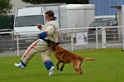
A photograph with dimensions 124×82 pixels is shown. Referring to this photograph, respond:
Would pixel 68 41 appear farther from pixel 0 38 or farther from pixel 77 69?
pixel 77 69

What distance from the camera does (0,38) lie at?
27375 millimetres

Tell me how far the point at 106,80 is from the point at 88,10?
31.8m

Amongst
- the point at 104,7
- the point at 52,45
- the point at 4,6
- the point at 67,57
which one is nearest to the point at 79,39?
the point at 67,57

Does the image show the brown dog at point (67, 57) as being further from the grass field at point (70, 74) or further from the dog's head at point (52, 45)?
the grass field at point (70, 74)

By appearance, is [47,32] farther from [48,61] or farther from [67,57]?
[67,57]

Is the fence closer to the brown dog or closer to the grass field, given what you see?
the grass field

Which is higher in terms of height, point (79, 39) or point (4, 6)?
point (4, 6)

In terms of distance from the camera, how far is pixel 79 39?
28.7m

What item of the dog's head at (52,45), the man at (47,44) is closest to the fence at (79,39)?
the man at (47,44)

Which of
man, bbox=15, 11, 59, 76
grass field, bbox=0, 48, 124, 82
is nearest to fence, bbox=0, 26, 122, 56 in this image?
grass field, bbox=0, 48, 124, 82

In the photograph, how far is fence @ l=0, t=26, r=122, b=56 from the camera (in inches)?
1080

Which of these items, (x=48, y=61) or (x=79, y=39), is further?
(x=79, y=39)

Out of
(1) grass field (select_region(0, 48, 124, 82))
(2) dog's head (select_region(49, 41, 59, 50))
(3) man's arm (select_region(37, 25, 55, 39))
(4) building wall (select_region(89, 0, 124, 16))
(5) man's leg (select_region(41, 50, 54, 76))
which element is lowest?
(1) grass field (select_region(0, 48, 124, 82))

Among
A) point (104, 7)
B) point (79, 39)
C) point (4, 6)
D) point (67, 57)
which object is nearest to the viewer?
point (67, 57)
